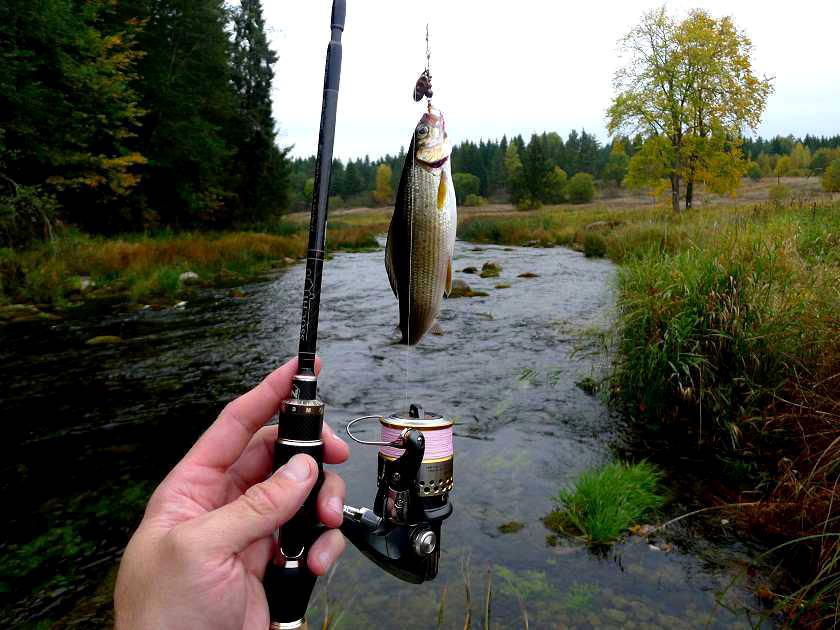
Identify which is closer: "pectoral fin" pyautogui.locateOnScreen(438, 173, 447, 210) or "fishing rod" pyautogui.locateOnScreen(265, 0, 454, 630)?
"fishing rod" pyautogui.locateOnScreen(265, 0, 454, 630)

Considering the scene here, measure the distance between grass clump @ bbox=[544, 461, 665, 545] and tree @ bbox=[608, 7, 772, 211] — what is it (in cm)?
3306

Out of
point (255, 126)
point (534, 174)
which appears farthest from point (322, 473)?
point (534, 174)

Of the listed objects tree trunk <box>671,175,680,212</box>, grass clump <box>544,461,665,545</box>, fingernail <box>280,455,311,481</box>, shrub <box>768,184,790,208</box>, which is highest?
tree trunk <box>671,175,680,212</box>

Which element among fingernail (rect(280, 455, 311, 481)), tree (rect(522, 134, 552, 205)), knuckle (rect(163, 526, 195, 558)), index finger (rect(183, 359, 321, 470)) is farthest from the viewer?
tree (rect(522, 134, 552, 205))

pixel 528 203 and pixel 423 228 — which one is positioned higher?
pixel 528 203

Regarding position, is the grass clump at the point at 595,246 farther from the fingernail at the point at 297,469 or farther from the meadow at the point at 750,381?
the fingernail at the point at 297,469

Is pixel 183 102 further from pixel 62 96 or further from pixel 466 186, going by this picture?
pixel 466 186

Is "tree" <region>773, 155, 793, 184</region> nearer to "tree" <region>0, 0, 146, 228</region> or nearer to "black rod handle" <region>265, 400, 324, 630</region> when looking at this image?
"black rod handle" <region>265, 400, 324, 630</region>

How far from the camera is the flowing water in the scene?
3984 millimetres

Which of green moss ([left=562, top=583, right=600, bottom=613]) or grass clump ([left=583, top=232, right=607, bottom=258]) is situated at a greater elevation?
grass clump ([left=583, top=232, right=607, bottom=258])

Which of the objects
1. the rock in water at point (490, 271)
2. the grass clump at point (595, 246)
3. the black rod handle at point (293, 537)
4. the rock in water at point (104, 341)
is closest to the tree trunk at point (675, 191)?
the grass clump at point (595, 246)

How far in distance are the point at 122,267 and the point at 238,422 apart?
16163 mm

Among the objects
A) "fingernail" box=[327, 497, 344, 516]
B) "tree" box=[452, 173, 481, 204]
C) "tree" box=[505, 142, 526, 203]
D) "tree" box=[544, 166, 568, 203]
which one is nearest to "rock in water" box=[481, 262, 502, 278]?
"fingernail" box=[327, 497, 344, 516]

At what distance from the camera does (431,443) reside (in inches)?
81.0
